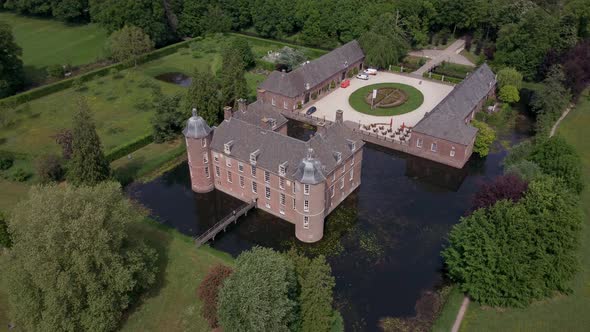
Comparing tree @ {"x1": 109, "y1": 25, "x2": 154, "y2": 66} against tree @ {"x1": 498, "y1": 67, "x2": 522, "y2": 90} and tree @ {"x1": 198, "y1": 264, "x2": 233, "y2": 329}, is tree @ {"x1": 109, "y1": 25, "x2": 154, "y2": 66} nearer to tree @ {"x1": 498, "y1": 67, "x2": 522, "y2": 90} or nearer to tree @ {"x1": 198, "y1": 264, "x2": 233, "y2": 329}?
tree @ {"x1": 198, "y1": 264, "x2": 233, "y2": 329}

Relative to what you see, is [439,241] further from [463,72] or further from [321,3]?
[321,3]

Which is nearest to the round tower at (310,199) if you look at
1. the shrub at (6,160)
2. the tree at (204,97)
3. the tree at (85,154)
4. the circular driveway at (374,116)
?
the tree at (85,154)

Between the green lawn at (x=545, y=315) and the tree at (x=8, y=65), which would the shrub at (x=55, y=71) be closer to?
the tree at (x=8, y=65)

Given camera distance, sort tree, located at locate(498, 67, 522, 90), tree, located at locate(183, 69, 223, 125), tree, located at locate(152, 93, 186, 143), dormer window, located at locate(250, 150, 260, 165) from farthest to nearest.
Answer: tree, located at locate(498, 67, 522, 90) → tree, located at locate(152, 93, 186, 143) → tree, located at locate(183, 69, 223, 125) → dormer window, located at locate(250, 150, 260, 165)

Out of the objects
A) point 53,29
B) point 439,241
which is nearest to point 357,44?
point 439,241

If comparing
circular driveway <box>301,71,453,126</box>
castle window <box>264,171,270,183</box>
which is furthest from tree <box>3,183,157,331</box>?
circular driveway <box>301,71,453,126</box>

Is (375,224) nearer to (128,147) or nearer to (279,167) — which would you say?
(279,167)
